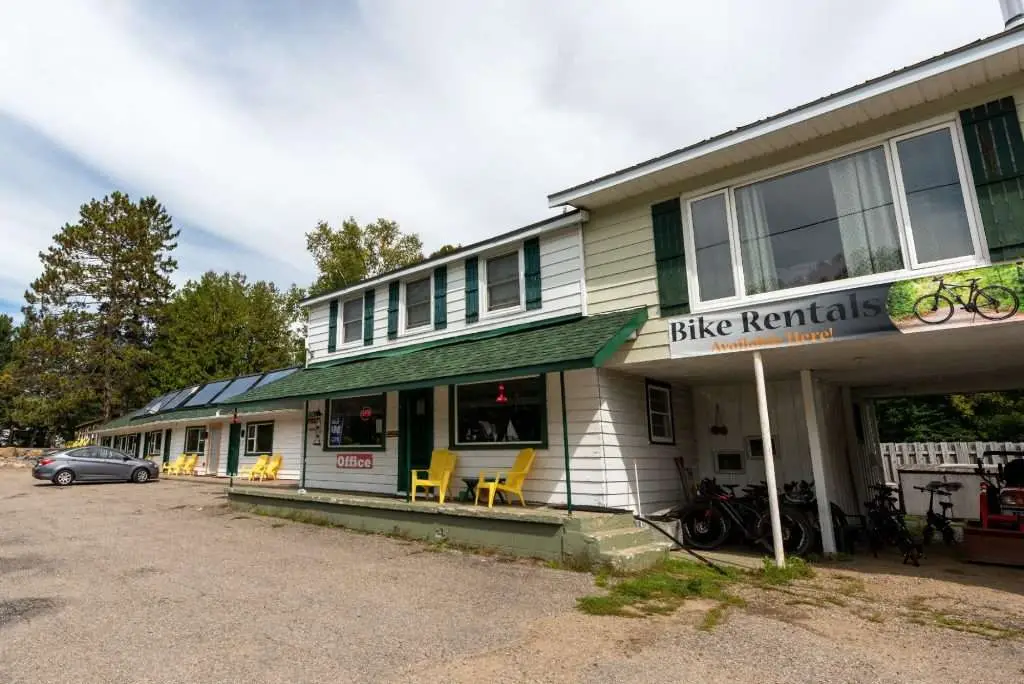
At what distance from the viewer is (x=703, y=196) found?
26.9 ft

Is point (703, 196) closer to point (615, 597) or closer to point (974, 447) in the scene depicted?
point (615, 597)

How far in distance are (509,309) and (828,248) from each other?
5.25 m

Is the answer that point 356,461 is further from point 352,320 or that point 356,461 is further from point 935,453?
point 935,453

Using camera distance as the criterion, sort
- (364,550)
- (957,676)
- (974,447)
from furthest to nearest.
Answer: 1. (974,447)
2. (364,550)
3. (957,676)

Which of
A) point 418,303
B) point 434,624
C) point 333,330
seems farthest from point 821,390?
point 333,330

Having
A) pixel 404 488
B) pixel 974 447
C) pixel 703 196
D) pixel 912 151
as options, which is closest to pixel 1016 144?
pixel 912 151

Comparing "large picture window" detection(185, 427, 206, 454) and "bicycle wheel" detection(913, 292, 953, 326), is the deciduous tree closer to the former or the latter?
"large picture window" detection(185, 427, 206, 454)

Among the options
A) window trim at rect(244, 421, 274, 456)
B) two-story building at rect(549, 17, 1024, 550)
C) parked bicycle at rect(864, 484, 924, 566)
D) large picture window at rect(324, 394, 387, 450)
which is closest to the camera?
two-story building at rect(549, 17, 1024, 550)

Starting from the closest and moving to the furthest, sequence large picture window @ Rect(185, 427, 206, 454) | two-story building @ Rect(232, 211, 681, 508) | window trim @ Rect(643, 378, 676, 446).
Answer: two-story building @ Rect(232, 211, 681, 508), window trim @ Rect(643, 378, 676, 446), large picture window @ Rect(185, 427, 206, 454)

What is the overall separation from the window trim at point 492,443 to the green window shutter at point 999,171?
5.92 metres

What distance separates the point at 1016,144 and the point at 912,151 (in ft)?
3.07

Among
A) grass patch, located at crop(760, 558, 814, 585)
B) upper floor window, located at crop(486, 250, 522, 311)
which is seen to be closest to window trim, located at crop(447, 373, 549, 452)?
upper floor window, located at crop(486, 250, 522, 311)

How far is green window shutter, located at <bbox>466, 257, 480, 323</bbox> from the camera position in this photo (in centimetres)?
1081

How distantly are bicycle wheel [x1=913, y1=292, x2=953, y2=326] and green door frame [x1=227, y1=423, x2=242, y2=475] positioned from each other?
72.7 feet
